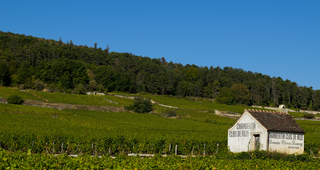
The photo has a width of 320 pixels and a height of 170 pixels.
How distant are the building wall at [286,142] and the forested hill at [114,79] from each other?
81.1m

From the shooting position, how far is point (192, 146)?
32.8m

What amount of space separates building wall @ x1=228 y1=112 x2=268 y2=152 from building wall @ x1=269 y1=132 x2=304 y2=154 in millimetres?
784

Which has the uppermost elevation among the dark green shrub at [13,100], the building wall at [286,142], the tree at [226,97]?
the tree at [226,97]

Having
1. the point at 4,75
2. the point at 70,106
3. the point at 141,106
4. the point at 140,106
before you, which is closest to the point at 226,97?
the point at 141,106

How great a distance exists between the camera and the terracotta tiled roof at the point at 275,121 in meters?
27.3

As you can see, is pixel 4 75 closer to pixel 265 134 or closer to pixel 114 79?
pixel 114 79

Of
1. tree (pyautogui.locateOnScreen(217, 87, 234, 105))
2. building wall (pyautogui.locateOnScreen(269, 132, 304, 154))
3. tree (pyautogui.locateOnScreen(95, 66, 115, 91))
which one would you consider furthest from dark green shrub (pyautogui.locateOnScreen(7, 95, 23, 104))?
tree (pyautogui.locateOnScreen(217, 87, 234, 105))

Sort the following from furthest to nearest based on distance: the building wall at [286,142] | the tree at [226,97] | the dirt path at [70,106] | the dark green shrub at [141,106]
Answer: the tree at [226,97], the dark green shrub at [141,106], the dirt path at [70,106], the building wall at [286,142]

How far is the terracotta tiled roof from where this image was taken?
27.3 metres

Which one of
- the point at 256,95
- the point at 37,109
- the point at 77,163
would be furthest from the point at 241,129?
the point at 256,95

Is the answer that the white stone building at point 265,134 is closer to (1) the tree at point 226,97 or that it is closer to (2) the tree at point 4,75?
(1) the tree at point 226,97

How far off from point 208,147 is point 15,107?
139ft

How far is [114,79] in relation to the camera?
12594 centimetres

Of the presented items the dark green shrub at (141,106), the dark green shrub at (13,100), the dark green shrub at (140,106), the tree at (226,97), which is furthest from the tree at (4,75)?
the tree at (226,97)
